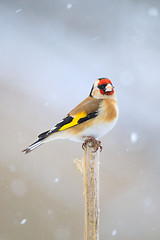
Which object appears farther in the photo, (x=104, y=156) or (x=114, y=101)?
(x=104, y=156)

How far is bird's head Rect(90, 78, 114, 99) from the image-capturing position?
225 cm

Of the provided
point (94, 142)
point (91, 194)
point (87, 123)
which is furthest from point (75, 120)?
point (91, 194)

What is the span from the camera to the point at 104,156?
4770 mm

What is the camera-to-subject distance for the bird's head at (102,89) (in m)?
2.25

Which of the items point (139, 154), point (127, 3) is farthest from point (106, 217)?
point (127, 3)

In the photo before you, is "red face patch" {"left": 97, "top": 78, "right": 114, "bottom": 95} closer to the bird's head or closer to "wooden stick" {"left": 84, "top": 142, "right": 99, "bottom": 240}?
the bird's head

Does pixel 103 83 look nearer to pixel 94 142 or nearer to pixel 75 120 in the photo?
pixel 75 120

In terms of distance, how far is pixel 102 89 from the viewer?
2.31 meters

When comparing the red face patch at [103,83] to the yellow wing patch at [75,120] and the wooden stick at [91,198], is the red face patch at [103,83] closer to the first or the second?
the yellow wing patch at [75,120]

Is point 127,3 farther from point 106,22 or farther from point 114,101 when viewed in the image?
point 114,101

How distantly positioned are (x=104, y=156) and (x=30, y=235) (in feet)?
4.66

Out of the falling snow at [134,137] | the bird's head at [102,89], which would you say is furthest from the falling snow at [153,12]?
the bird's head at [102,89]

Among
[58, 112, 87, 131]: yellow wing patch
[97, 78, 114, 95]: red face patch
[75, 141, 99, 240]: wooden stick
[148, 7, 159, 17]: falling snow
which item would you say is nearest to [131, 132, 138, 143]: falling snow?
[148, 7, 159, 17]: falling snow

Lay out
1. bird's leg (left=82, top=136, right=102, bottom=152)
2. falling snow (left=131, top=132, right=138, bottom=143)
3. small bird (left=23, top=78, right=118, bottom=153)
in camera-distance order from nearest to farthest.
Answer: bird's leg (left=82, top=136, right=102, bottom=152), small bird (left=23, top=78, right=118, bottom=153), falling snow (left=131, top=132, right=138, bottom=143)
